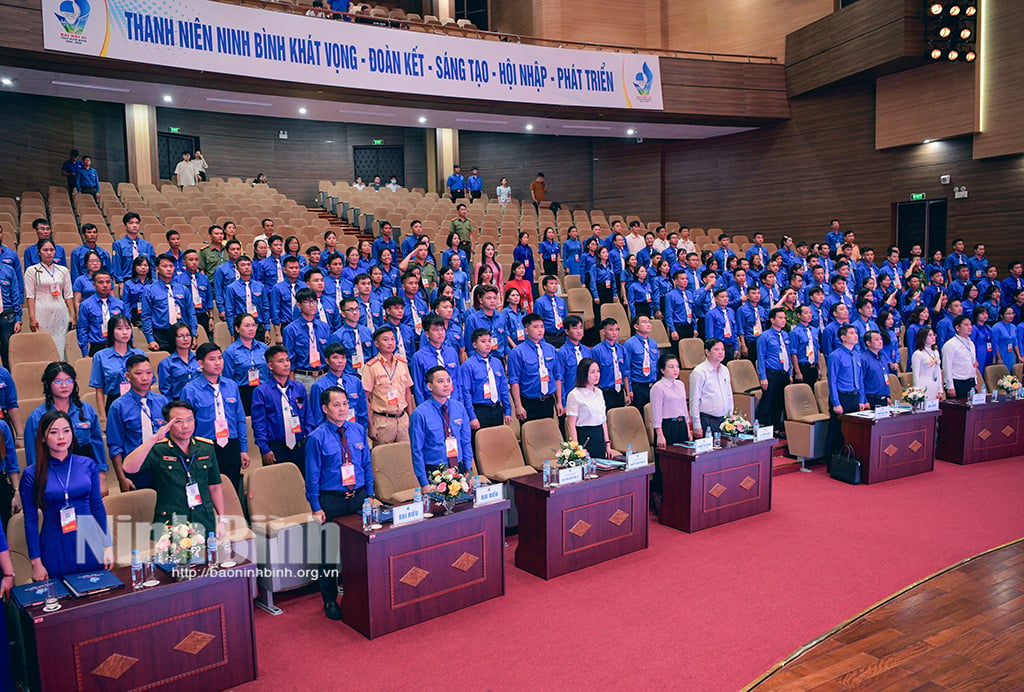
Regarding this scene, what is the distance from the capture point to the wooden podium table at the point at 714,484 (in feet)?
17.3

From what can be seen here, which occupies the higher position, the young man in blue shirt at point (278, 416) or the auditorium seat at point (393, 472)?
the young man in blue shirt at point (278, 416)

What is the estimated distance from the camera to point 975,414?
703cm

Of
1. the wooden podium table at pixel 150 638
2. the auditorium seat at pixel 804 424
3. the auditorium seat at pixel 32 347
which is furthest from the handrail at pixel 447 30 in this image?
the wooden podium table at pixel 150 638

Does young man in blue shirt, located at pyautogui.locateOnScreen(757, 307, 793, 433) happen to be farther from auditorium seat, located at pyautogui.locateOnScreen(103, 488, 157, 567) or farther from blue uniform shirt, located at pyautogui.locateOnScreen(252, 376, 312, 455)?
auditorium seat, located at pyautogui.locateOnScreen(103, 488, 157, 567)

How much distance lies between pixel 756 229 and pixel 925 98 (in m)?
3.71

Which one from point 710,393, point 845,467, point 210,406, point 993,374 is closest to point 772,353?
point 845,467

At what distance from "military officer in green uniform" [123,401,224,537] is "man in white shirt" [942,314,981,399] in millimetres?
7296

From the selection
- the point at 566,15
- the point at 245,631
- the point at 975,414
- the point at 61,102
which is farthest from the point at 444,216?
A: the point at 245,631

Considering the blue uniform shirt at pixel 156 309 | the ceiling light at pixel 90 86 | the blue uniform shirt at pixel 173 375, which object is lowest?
the blue uniform shirt at pixel 173 375

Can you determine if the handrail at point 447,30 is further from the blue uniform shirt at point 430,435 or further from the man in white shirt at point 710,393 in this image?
the blue uniform shirt at point 430,435

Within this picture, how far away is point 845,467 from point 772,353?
131 cm

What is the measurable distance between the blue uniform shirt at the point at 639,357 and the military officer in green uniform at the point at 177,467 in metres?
3.75

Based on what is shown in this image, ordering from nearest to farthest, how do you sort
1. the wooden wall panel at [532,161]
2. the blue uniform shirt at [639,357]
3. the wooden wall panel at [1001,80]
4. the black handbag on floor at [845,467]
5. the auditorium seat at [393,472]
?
the auditorium seat at [393,472], the black handbag on floor at [845,467], the blue uniform shirt at [639,357], the wooden wall panel at [1001,80], the wooden wall panel at [532,161]

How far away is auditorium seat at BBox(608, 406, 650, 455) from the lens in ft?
19.1
